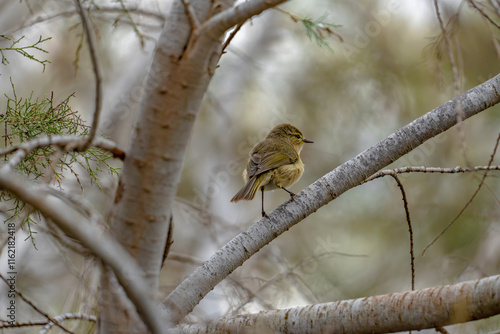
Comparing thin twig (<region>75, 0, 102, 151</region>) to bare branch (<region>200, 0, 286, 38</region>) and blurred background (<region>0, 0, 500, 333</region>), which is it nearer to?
bare branch (<region>200, 0, 286, 38</region>)

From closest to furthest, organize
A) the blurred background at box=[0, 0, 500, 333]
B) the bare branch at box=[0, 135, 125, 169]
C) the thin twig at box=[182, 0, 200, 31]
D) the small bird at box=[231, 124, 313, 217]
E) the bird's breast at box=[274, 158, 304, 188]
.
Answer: the bare branch at box=[0, 135, 125, 169] → the thin twig at box=[182, 0, 200, 31] → the small bird at box=[231, 124, 313, 217] → the bird's breast at box=[274, 158, 304, 188] → the blurred background at box=[0, 0, 500, 333]

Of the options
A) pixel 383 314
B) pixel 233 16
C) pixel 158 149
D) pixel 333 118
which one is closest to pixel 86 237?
pixel 158 149

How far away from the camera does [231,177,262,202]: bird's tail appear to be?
3.93 meters

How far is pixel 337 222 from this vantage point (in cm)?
948

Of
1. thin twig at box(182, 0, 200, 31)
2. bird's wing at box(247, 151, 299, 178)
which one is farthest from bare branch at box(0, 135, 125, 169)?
bird's wing at box(247, 151, 299, 178)

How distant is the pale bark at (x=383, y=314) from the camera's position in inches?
67.9

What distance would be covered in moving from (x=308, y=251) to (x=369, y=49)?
12.0 ft

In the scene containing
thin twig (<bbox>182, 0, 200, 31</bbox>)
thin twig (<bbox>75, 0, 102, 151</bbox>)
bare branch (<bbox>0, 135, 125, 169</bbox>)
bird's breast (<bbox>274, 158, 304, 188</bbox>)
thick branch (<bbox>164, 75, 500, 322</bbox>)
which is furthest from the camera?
bird's breast (<bbox>274, 158, 304, 188</bbox>)

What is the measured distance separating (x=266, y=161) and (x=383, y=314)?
2472 mm

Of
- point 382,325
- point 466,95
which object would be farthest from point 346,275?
point 382,325

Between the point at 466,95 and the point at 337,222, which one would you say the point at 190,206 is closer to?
the point at 466,95

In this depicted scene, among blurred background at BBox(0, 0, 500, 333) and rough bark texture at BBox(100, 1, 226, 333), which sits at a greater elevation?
blurred background at BBox(0, 0, 500, 333)

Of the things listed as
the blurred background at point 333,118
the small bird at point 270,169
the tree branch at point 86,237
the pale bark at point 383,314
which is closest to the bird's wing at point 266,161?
the small bird at point 270,169

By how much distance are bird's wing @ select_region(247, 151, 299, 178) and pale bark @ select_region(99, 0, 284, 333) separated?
2372 mm
